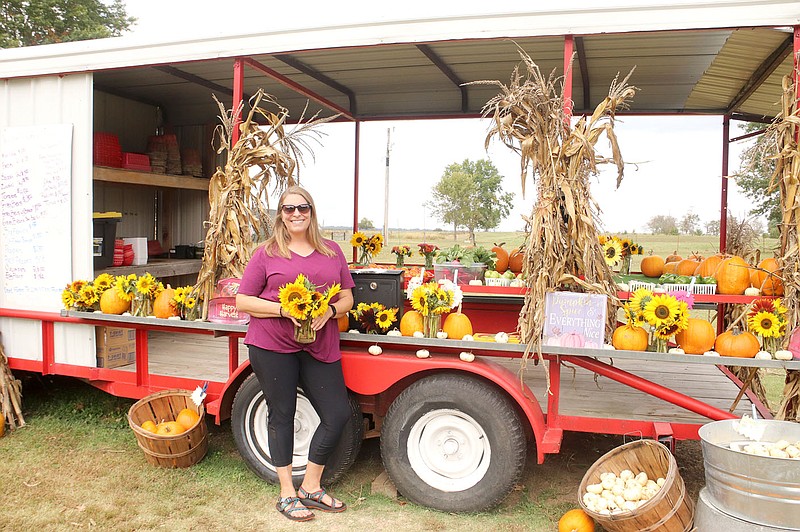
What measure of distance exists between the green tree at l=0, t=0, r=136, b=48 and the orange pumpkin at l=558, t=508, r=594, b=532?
2380 cm

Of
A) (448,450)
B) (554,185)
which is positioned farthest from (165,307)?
(554,185)

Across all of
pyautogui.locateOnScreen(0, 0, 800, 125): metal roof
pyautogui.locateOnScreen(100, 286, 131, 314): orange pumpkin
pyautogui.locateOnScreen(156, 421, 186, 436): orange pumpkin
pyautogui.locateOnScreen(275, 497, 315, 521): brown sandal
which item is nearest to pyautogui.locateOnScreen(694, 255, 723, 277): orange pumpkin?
pyautogui.locateOnScreen(0, 0, 800, 125): metal roof

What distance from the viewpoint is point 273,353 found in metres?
3.89

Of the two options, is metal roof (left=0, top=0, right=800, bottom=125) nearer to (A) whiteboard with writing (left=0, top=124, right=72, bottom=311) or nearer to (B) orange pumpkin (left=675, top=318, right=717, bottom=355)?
(A) whiteboard with writing (left=0, top=124, right=72, bottom=311)

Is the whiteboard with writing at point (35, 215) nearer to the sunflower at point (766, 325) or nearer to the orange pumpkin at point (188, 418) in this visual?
the orange pumpkin at point (188, 418)

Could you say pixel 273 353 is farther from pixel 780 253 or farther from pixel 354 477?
pixel 780 253

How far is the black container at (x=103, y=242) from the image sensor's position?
6.40 m

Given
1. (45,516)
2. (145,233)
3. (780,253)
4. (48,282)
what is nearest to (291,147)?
(48,282)

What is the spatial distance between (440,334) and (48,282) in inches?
131

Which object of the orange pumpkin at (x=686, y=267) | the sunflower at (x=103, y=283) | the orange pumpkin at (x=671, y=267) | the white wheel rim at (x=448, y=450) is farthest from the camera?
the orange pumpkin at (x=671, y=267)

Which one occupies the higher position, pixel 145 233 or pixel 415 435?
pixel 145 233

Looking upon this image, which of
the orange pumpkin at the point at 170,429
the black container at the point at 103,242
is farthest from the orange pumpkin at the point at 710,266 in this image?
the black container at the point at 103,242

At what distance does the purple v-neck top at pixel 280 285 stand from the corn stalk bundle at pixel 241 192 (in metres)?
0.79

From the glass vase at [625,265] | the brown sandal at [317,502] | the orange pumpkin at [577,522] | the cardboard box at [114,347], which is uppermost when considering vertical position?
the glass vase at [625,265]
